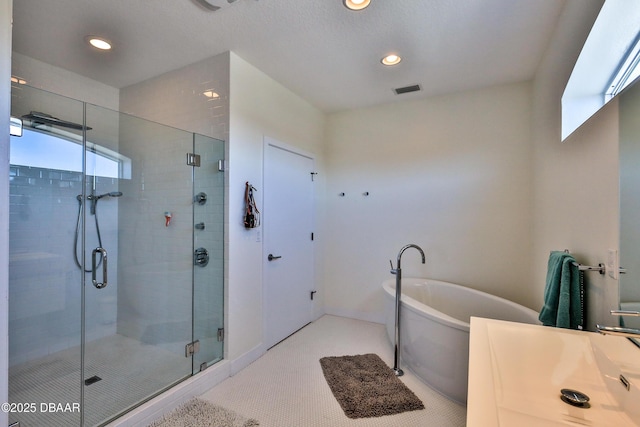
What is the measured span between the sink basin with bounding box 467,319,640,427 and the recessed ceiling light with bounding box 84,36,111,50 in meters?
3.14

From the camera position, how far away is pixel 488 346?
118cm

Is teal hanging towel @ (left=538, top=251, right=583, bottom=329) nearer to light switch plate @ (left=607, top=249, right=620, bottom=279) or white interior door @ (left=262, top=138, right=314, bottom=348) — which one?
light switch plate @ (left=607, top=249, right=620, bottom=279)

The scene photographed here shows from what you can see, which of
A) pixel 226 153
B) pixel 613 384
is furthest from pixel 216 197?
pixel 613 384

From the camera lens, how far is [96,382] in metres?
2.02

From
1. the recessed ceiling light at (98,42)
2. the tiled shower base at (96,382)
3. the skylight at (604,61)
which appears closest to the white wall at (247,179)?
the tiled shower base at (96,382)

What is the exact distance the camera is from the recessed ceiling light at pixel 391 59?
7.80 feet

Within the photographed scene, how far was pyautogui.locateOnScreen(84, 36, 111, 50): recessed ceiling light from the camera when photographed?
2158mm

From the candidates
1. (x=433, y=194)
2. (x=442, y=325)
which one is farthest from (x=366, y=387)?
(x=433, y=194)

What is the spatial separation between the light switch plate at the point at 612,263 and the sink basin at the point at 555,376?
279 mm

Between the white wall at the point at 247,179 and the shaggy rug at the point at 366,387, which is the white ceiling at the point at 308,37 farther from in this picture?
the shaggy rug at the point at 366,387

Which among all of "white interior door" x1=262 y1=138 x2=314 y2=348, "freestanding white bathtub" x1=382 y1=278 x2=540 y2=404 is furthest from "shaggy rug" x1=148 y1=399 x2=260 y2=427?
"freestanding white bathtub" x1=382 y1=278 x2=540 y2=404

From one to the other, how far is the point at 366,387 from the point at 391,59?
8.81 ft

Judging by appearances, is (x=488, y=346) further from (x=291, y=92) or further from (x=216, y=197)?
(x=291, y=92)

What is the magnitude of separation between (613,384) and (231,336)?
7.54 ft
